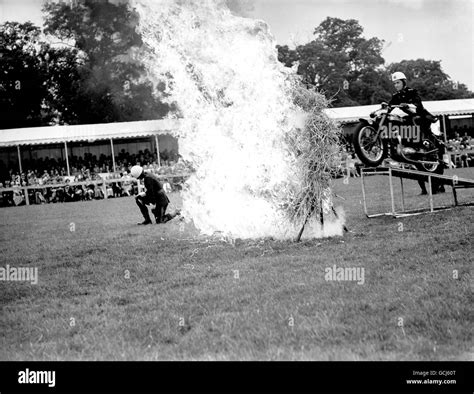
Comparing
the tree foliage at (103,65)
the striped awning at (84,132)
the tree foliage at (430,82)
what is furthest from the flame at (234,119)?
the tree foliage at (430,82)

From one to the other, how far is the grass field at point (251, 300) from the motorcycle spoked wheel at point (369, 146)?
5.20 ft

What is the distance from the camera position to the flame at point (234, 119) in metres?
10.0

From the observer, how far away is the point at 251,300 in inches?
244

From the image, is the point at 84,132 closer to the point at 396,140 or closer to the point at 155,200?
the point at 155,200

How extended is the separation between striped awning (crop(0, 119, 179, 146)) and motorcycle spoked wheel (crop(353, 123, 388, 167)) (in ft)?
73.3

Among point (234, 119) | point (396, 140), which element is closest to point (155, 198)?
point (234, 119)

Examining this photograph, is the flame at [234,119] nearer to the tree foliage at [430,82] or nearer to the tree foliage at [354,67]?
the tree foliage at [354,67]

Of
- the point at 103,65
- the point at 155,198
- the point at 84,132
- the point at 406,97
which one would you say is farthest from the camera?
the point at 84,132

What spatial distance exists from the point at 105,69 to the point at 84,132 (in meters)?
4.26

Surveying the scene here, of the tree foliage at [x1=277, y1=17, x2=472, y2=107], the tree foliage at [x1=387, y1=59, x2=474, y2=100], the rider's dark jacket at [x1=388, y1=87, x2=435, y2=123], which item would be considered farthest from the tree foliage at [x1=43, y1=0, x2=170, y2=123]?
the tree foliage at [x1=387, y1=59, x2=474, y2=100]

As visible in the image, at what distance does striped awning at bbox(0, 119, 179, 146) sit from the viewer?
110 feet
